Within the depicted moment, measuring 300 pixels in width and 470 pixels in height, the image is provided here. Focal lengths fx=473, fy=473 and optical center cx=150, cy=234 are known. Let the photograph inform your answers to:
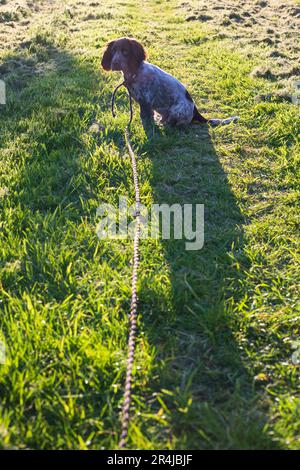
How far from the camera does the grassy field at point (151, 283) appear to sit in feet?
7.39

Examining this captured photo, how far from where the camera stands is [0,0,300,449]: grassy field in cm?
225

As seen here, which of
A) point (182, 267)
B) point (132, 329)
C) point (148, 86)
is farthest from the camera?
point (148, 86)

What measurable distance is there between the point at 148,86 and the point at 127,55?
41 cm

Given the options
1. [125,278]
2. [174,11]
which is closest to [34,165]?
[125,278]

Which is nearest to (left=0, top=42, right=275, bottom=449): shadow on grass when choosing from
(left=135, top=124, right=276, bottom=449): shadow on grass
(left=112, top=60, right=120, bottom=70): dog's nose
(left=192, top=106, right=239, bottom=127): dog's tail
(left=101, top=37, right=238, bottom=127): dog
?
(left=135, top=124, right=276, bottom=449): shadow on grass

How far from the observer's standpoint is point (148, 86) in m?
5.50

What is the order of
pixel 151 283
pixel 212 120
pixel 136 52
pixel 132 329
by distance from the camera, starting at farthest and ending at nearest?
pixel 212 120 → pixel 136 52 → pixel 151 283 → pixel 132 329

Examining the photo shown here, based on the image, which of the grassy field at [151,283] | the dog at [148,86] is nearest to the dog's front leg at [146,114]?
the dog at [148,86]

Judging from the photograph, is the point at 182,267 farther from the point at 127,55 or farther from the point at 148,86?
the point at 127,55

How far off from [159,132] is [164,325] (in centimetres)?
309

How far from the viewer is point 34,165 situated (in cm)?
455

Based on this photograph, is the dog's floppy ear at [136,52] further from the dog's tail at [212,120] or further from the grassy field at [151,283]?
the dog's tail at [212,120]

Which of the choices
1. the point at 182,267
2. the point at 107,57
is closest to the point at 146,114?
the point at 107,57

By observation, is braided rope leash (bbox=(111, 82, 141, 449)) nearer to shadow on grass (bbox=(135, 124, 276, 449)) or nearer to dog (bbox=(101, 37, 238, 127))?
shadow on grass (bbox=(135, 124, 276, 449))
